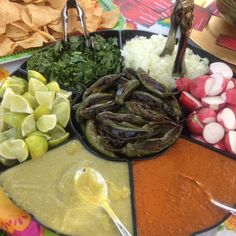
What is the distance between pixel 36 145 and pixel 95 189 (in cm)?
19

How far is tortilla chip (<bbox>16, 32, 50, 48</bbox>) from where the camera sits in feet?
4.39

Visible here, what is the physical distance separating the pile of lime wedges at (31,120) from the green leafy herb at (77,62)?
108mm

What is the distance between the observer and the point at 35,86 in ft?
3.51

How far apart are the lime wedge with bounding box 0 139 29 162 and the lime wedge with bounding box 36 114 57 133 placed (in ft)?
0.21

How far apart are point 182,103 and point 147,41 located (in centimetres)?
31

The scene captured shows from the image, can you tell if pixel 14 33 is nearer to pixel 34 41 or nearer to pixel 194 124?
pixel 34 41

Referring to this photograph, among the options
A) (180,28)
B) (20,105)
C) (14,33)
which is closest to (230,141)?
(180,28)

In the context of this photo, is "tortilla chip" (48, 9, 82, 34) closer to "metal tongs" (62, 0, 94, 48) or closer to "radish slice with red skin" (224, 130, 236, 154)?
"metal tongs" (62, 0, 94, 48)

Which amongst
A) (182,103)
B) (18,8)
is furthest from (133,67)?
(18,8)

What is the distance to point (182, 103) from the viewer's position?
113cm

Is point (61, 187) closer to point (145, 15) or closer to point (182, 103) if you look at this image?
point (182, 103)

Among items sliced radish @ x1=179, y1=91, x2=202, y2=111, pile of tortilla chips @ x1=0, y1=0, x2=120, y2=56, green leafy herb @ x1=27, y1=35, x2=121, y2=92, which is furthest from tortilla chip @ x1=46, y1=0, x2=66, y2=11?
sliced radish @ x1=179, y1=91, x2=202, y2=111

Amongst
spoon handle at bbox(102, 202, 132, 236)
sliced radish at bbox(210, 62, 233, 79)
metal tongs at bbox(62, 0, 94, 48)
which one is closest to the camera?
spoon handle at bbox(102, 202, 132, 236)

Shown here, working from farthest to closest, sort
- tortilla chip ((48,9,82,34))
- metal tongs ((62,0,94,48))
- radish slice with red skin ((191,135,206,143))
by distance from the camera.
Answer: tortilla chip ((48,9,82,34)) < metal tongs ((62,0,94,48)) < radish slice with red skin ((191,135,206,143))
